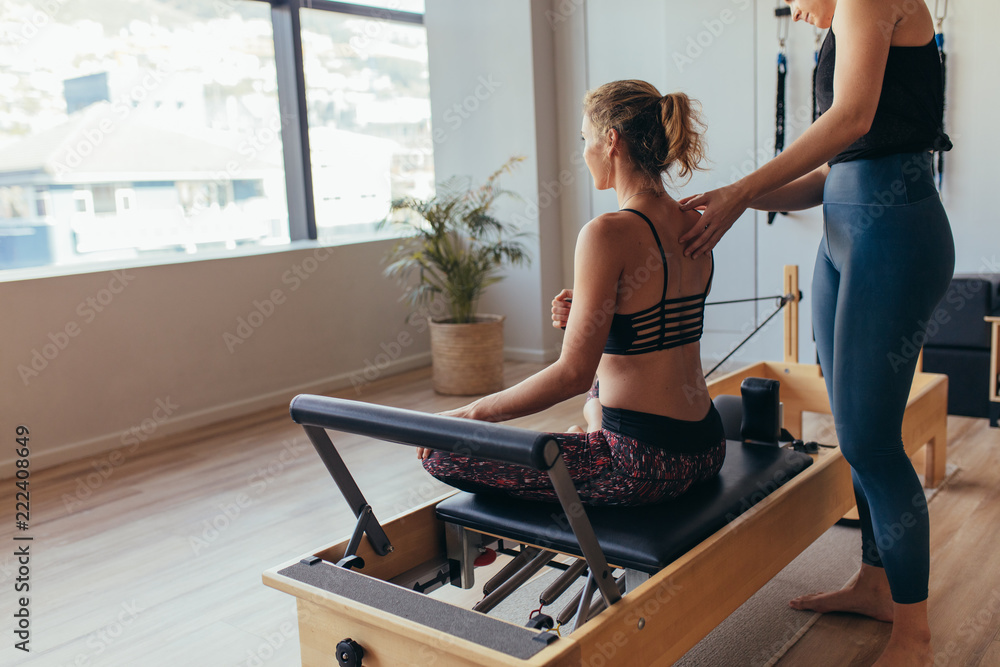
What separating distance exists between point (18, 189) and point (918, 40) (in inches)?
128

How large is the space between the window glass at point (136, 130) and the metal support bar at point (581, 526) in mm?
3105

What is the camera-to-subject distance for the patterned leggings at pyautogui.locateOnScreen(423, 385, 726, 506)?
1.39 m

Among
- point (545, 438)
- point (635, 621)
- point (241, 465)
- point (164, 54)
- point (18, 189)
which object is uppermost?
point (164, 54)

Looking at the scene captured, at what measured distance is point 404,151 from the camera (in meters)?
4.95

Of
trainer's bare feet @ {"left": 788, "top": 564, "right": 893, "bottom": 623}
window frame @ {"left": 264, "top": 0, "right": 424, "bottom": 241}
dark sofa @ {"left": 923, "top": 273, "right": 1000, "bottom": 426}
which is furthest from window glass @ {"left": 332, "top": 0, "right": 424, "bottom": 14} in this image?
trainer's bare feet @ {"left": 788, "top": 564, "right": 893, "bottom": 623}

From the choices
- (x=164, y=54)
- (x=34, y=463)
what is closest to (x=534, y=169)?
(x=164, y=54)

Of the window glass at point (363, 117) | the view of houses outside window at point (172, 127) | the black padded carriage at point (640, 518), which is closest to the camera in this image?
the black padded carriage at point (640, 518)

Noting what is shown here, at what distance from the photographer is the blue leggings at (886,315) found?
1378 mm

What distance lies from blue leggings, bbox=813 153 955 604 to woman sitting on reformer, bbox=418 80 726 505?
0.24m

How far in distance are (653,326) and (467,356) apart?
273 cm

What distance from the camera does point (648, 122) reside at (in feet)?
4.72

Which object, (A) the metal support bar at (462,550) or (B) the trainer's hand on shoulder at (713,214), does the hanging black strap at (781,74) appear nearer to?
(B) the trainer's hand on shoulder at (713,214)

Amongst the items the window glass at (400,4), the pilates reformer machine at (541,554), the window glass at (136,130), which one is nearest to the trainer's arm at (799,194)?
the pilates reformer machine at (541,554)

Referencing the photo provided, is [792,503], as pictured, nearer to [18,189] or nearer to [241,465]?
[241,465]
